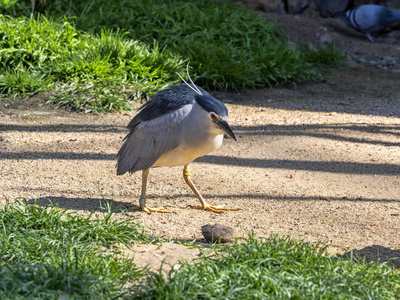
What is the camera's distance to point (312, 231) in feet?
12.8

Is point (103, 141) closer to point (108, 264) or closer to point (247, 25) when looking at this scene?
point (108, 264)

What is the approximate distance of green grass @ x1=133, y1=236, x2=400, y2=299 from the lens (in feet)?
8.77

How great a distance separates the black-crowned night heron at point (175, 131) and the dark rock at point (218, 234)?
23.8 inches

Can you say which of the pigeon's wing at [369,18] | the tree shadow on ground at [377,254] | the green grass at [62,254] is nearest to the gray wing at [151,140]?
the green grass at [62,254]

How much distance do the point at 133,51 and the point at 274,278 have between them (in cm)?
513

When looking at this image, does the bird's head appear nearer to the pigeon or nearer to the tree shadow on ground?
the tree shadow on ground

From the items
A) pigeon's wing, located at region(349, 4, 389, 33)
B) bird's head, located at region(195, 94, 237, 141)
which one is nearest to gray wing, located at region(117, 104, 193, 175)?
bird's head, located at region(195, 94, 237, 141)

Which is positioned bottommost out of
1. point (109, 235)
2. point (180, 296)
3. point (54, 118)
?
point (54, 118)

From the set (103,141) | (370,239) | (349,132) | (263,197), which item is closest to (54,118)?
(103,141)

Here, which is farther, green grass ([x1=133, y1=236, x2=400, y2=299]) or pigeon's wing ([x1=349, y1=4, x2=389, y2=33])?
pigeon's wing ([x1=349, y1=4, x2=389, y2=33])

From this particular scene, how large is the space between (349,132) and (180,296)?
13.0ft

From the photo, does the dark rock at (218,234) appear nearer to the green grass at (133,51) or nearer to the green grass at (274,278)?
the green grass at (274,278)

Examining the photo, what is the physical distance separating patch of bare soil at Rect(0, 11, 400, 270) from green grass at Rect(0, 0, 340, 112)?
1.10ft

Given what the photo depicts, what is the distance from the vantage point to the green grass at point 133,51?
6781 millimetres
